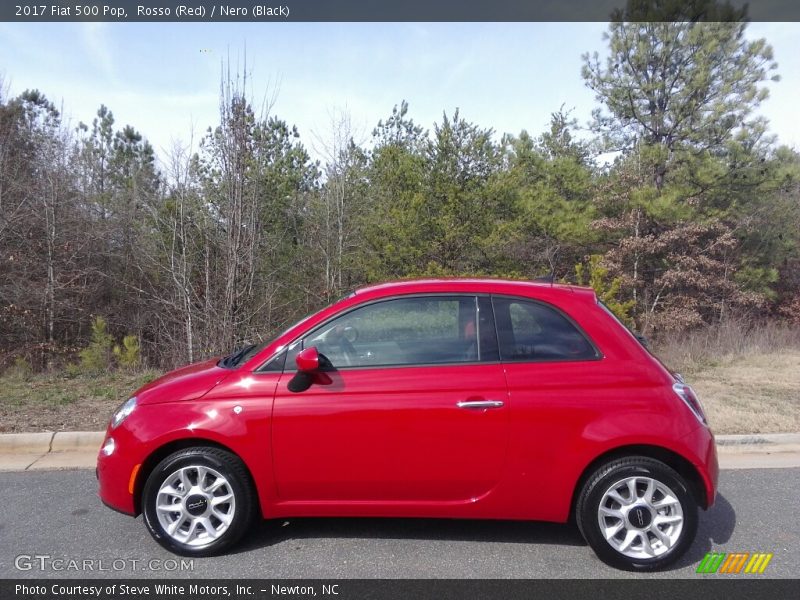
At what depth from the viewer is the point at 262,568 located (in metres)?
3.54

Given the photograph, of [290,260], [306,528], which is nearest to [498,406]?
[306,528]

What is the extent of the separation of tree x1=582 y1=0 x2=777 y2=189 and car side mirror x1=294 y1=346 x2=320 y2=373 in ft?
53.6

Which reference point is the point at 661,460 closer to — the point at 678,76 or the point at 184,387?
the point at 184,387

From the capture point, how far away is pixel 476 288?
12.8 ft

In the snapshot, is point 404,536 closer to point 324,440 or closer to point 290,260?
point 324,440

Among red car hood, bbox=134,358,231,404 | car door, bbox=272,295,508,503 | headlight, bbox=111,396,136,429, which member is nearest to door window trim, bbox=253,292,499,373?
car door, bbox=272,295,508,503

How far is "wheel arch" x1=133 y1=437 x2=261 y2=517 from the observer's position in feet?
12.1

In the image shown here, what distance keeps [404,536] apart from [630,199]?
1547 centimetres

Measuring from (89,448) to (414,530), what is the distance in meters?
3.72

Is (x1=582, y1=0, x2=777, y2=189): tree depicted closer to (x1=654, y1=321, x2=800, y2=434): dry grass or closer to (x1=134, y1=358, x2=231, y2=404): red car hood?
(x1=654, y1=321, x2=800, y2=434): dry grass

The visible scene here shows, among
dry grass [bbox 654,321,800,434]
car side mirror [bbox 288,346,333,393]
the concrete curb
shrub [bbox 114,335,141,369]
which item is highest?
car side mirror [bbox 288,346,333,393]
